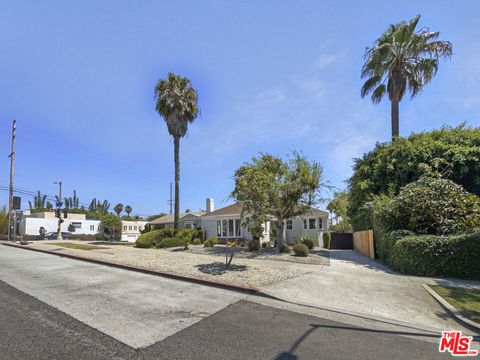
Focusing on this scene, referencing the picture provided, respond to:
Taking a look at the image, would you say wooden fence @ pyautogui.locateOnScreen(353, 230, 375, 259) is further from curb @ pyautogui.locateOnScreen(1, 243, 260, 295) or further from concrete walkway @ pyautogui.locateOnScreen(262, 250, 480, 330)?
curb @ pyautogui.locateOnScreen(1, 243, 260, 295)

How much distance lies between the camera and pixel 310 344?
4.76 meters

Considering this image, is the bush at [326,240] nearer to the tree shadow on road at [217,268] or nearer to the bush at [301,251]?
the bush at [301,251]

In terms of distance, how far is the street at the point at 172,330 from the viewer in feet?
14.3

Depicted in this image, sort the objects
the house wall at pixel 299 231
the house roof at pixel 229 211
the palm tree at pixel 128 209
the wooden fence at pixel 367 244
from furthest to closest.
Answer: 1. the palm tree at pixel 128 209
2. the house roof at pixel 229 211
3. the house wall at pixel 299 231
4. the wooden fence at pixel 367 244

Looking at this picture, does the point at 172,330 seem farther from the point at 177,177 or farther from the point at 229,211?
the point at 229,211

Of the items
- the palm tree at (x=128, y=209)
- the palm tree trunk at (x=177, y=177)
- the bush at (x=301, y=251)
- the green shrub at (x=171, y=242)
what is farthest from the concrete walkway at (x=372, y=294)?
the palm tree at (x=128, y=209)

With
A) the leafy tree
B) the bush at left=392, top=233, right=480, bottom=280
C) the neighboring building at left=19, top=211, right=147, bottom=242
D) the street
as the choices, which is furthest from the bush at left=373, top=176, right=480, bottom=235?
the neighboring building at left=19, top=211, right=147, bottom=242

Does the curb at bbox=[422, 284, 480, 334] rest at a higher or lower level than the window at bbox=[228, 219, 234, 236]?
lower

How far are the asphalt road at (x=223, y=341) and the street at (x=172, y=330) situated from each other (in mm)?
14

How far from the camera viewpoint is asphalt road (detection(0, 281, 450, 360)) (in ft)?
14.0

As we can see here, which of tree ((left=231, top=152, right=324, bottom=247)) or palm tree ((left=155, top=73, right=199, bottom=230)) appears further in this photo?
palm tree ((left=155, top=73, right=199, bottom=230))

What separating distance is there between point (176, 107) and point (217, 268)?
17.2 metres

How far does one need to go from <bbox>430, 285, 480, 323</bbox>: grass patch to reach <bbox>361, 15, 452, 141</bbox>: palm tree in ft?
41.9

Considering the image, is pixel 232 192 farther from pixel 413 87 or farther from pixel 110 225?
pixel 110 225
